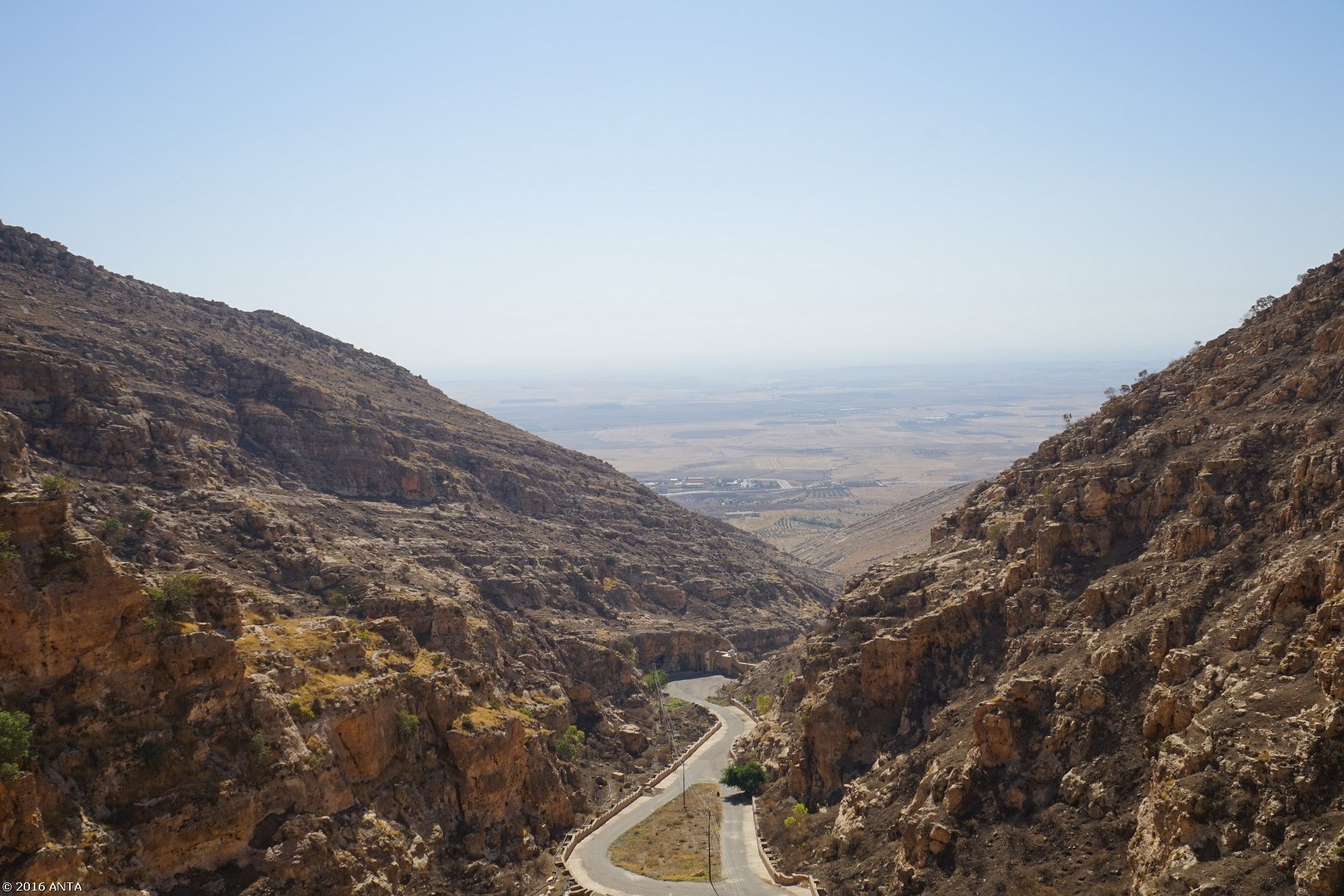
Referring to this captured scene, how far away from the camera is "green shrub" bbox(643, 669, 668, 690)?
8724cm

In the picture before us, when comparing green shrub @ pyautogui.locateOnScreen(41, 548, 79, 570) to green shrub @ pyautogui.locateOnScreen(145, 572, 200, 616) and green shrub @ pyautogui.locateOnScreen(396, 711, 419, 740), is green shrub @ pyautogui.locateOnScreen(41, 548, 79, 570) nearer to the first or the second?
green shrub @ pyautogui.locateOnScreen(145, 572, 200, 616)

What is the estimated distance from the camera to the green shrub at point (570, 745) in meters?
63.8

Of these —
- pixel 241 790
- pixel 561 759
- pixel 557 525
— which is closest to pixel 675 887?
pixel 561 759

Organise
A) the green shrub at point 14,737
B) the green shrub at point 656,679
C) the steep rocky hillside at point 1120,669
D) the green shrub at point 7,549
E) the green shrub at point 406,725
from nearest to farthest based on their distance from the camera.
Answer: the steep rocky hillside at point 1120,669
the green shrub at point 14,737
the green shrub at point 7,549
the green shrub at point 406,725
the green shrub at point 656,679

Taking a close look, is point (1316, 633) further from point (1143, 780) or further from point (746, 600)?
point (746, 600)

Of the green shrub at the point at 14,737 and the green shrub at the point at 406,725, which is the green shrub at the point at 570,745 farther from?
the green shrub at the point at 14,737

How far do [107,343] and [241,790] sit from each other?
56175mm

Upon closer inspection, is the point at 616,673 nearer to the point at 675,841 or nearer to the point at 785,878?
the point at 675,841

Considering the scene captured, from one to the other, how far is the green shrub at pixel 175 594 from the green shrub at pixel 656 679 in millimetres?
46800

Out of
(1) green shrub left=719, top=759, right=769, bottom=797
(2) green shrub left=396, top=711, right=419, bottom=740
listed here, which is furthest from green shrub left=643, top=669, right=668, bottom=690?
(2) green shrub left=396, top=711, right=419, bottom=740

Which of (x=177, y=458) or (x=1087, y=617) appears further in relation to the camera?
(x=177, y=458)

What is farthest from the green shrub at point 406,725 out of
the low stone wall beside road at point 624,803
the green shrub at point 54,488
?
the green shrub at point 54,488

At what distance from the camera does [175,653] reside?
4234 centimetres

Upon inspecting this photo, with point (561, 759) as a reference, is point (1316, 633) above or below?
above
